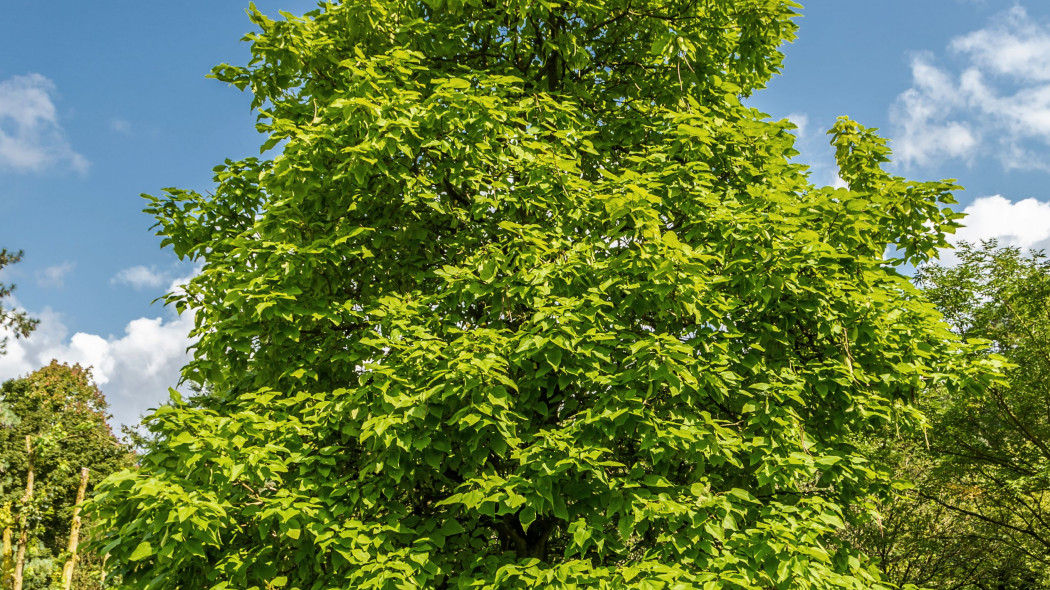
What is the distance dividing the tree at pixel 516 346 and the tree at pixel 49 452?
17577 mm

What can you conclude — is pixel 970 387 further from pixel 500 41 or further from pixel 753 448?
pixel 500 41

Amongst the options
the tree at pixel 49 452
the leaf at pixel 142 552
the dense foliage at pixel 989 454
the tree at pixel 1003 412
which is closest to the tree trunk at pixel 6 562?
the tree at pixel 49 452

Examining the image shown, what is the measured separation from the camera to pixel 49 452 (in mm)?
21594

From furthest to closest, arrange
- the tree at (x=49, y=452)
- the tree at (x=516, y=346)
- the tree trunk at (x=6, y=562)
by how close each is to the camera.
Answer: the tree at (x=49, y=452)
the tree trunk at (x=6, y=562)
the tree at (x=516, y=346)

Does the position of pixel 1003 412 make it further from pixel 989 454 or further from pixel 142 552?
pixel 142 552

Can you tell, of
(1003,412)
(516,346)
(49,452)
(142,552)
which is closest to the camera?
(142,552)

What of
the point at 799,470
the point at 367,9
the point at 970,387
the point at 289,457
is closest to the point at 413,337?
the point at 289,457

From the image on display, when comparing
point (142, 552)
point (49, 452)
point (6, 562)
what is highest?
point (49, 452)

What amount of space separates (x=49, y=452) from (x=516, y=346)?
23.1 m

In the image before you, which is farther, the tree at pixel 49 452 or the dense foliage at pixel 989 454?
the tree at pixel 49 452

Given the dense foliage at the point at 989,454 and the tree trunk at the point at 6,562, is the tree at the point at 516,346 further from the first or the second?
the tree trunk at the point at 6,562

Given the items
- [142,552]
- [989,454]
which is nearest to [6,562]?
[142,552]

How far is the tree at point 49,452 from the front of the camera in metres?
21.3

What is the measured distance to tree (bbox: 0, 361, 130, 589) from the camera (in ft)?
69.9
